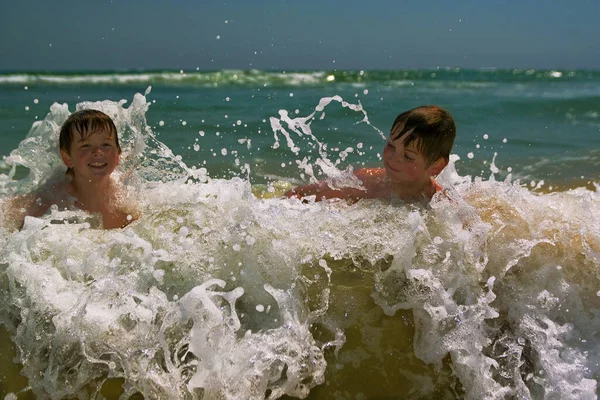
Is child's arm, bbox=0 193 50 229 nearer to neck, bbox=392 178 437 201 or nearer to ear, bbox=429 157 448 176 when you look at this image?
neck, bbox=392 178 437 201

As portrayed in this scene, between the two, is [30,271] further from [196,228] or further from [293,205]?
[293,205]

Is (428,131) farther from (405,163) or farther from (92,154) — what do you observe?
(92,154)

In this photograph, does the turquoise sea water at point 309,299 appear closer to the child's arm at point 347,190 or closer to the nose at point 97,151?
the child's arm at point 347,190

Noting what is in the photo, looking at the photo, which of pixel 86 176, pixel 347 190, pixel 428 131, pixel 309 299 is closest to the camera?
pixel 309 299

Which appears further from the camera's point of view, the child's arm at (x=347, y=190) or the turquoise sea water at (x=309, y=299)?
the child's arm at (x=347, y=190)

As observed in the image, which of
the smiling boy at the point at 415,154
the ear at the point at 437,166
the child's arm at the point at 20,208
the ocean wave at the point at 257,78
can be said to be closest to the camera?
the child's arm at the point at 20,208

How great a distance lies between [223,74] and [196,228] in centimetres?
1640

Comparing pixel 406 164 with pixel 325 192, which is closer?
pixel 406 164

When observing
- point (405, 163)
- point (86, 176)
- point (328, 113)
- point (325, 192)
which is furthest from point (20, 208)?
point (328, 113)

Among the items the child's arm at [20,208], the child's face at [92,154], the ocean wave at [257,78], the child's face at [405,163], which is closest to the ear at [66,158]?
the child's face at [92,154]

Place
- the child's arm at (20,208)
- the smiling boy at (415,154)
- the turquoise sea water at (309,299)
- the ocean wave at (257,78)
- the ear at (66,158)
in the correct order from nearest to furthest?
1. the turquoise sea water at (309,299)
2. the child's arm at (20,208)
3. the smiling boy at (415,154)
4. the ear at (66,158)
5. the ocean wave at (257,78)

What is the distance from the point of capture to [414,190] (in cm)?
369

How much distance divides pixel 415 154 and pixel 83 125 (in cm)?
198

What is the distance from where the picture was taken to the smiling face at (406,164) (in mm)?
3594
